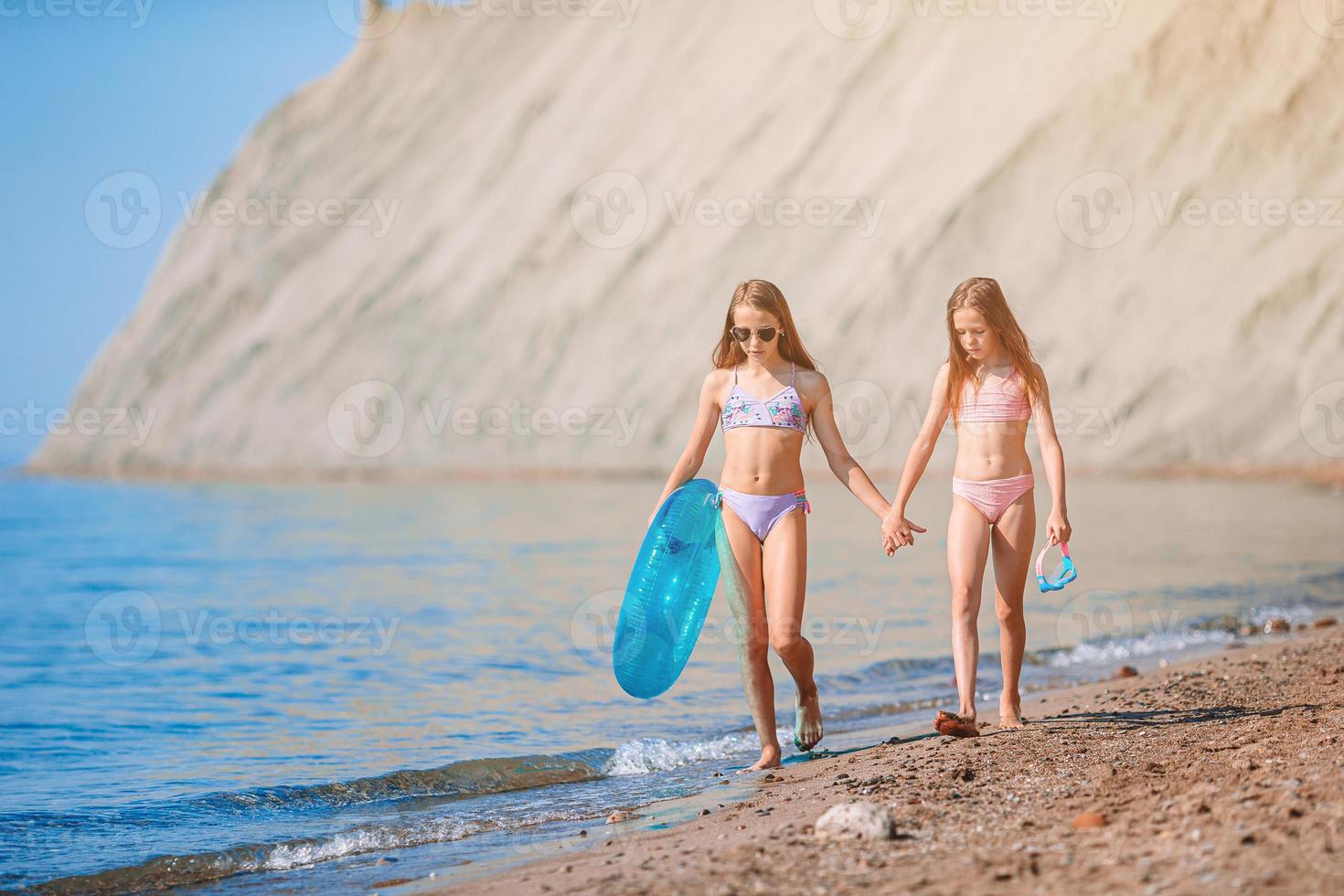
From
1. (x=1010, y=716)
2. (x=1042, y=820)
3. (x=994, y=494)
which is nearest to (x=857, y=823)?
(x=1042, y=820)

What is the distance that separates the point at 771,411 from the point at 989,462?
3.46 ft

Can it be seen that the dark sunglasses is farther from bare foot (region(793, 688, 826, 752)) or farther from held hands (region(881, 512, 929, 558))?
bare foot (region(793, 688, 826, 752))

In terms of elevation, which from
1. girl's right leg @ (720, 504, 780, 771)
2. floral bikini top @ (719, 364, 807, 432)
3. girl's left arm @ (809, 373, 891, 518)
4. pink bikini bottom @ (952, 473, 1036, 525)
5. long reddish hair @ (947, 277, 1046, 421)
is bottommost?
girl's right leg @ (720, 504, 780, 771)

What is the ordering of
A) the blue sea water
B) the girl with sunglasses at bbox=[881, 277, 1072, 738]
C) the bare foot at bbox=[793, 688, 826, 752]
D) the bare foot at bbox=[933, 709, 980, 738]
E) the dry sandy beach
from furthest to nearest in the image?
the bare foot at bbox=[793, 688, 826, 752], the girl with sunglasses at bbox=[881, 277, 1072, 738], the bare foot at bbox=[933, 709, 980, 738], the blue sea water, the dry sandy beach

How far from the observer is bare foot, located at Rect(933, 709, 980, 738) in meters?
6.38

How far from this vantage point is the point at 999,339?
6.75m

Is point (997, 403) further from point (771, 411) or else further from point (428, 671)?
point (428, 671)

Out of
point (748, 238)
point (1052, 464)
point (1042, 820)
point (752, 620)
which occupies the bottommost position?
point (1042, 820)

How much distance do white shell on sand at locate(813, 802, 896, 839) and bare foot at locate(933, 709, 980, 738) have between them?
69.4 inches

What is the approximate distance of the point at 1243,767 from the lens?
4.92 m

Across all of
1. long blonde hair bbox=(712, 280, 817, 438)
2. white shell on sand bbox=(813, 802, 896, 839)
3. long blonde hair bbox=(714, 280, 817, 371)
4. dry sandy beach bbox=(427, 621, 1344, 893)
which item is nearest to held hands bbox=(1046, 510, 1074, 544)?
dry sandy beach bbox=(427, 621, 1344, 893)

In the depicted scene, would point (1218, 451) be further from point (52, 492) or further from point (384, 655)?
point (52, 492)

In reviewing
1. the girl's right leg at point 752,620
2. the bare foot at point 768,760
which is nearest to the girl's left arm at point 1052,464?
the girl's right leg at point 752,620

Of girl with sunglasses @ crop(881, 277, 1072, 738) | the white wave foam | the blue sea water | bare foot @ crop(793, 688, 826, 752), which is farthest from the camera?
the white wave foam
